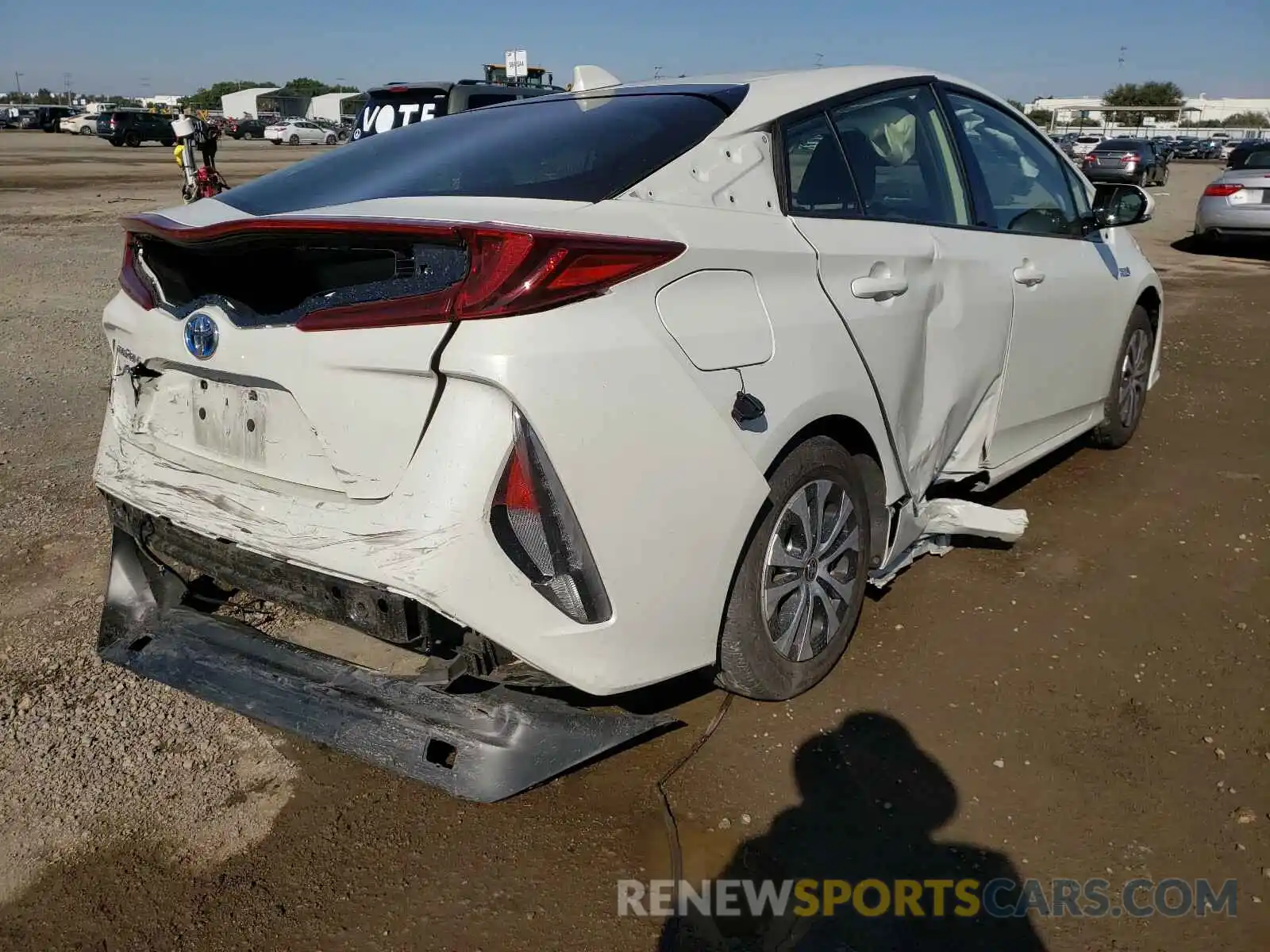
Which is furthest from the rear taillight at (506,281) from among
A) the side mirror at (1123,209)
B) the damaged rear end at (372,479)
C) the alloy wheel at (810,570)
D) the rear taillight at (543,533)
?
the side mirror at (1123,209)

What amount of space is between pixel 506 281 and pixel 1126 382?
13.1 feet

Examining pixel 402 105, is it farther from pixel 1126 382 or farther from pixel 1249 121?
pixel 1249 121

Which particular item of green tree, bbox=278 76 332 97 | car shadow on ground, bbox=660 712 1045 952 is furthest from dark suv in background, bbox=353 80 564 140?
green tree, bbox=278 76 332 97

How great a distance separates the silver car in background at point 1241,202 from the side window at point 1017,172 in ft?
35.7

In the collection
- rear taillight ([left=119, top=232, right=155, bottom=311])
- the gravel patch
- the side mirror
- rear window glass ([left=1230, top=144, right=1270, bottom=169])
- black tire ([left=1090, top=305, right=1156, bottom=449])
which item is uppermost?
rear window glass ([left=1230, top=144, right=1270, bottom=169])

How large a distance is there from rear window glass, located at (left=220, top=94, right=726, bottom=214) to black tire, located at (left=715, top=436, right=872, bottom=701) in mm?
853

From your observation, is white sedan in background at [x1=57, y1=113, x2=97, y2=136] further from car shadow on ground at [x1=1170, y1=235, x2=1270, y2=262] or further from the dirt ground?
the dirt ground

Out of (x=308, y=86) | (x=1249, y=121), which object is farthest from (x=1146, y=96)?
(x=308, y=86)

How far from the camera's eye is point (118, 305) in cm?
263

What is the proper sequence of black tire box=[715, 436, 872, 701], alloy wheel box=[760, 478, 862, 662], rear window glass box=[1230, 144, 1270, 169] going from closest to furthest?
black tire box=[715, 436, 872, 701]
alloy wheel box=[760, 478, 862, 662]
rear window glass box=[1230, 144, 1270, 169]

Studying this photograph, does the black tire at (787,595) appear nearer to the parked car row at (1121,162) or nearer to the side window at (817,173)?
the side window at (817,173)

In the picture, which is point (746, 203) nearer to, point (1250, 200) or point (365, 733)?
point (365, 733)

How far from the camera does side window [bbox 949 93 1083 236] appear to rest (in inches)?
144

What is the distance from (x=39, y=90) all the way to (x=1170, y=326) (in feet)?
498
